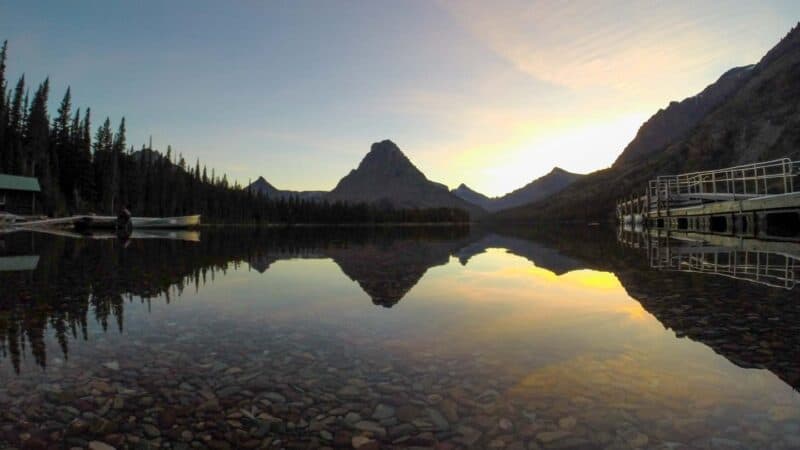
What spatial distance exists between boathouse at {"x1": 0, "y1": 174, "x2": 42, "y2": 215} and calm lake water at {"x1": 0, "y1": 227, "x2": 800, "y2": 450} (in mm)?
81301

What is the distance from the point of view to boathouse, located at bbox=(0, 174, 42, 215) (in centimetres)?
7417

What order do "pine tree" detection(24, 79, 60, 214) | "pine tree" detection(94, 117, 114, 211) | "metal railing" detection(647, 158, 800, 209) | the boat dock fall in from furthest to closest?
"pine tree" detection(94, 117, 114, 211) < "pine tree" detection(24, 79, 60, 214) < "metal railing" detection(647, 158, 800, 209) < the boat dock

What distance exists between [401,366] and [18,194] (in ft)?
325

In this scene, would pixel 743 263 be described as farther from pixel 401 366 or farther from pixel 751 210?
pixel 401 366

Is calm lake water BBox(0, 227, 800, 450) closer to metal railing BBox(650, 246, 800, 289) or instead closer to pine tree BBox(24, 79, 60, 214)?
metal railing BBox(650, 246, 800, 289)

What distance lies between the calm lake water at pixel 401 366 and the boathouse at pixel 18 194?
81.3m

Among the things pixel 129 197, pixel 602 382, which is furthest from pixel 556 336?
pixel 129 197

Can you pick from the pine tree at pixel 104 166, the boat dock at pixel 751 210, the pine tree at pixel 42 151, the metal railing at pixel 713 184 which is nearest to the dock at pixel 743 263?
the boat dock at pixel 751 210

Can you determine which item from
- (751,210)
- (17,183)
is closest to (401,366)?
(751,210)

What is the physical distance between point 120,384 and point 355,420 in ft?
11.4

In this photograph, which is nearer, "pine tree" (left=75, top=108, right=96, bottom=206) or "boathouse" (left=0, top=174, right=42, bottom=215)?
"boathouse" (left=0, top=174, right=42, bottom=215)

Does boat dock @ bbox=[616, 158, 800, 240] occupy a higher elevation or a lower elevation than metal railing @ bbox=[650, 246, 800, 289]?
higher

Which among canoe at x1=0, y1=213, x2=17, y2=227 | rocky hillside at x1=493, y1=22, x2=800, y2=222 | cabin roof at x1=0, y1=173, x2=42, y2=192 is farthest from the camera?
rocky hillside at x1=493, y1=22, x2=800, y2=222

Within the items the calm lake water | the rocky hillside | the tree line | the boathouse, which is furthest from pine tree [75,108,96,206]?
the rocky hillside
